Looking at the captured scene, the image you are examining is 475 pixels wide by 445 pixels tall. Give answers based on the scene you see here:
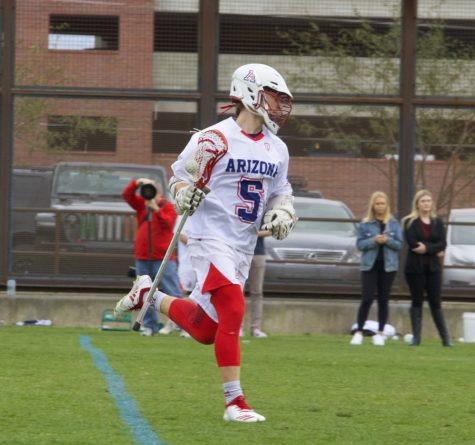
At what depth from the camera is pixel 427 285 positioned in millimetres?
15398

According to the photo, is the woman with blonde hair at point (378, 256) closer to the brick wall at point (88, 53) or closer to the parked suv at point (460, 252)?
the parked suv at point (460, 252)

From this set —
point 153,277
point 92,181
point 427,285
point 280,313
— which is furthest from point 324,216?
point 153,277

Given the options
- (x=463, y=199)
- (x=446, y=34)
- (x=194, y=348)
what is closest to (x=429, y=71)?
(x=446, y=34)

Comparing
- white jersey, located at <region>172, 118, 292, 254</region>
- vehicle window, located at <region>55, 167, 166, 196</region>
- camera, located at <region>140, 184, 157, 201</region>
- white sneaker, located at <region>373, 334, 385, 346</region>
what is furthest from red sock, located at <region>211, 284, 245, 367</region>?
vehicle window, located at <region>55, 167, 166, 196</region>

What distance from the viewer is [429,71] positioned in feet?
60.2

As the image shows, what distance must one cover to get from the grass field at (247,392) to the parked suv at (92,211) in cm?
332

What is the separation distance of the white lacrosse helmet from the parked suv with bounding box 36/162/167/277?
9.94 meters

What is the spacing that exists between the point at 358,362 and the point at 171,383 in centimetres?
308

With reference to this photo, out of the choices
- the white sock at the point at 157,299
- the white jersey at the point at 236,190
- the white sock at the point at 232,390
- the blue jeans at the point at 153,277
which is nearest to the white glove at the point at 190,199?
the white jersey at the point at 236,190

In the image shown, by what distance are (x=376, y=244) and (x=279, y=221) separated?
25.4 feet

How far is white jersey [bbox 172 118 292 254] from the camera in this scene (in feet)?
25.4

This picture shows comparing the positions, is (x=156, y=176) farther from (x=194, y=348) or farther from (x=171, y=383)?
(x=171, y=383)

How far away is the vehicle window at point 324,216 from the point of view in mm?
18016

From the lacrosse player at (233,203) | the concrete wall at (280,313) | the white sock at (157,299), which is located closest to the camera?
the lacrosse player at (233,203)
